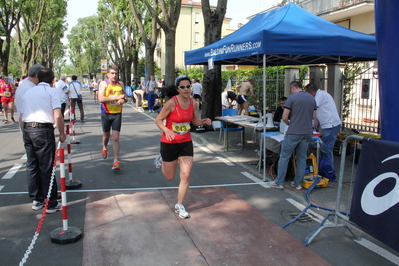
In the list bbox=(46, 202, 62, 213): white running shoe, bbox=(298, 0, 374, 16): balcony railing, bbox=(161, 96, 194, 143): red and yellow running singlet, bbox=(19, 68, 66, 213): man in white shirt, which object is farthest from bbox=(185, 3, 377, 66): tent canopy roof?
bbox=(298, 0, 374, 16): balcony railing

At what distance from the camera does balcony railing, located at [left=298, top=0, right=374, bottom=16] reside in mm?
17078

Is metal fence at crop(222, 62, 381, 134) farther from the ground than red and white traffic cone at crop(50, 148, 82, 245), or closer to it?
farther from the ground

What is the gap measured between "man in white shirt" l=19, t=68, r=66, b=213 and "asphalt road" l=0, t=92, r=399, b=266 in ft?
1.27

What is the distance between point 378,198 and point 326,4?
61.6ft

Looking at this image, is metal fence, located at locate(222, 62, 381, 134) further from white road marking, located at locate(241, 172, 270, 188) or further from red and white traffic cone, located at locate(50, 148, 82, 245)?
red and white traffic cone, located at locate(50, 148, 82, 245)

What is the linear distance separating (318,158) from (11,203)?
528 centimetres

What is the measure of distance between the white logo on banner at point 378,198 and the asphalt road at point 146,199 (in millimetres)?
656

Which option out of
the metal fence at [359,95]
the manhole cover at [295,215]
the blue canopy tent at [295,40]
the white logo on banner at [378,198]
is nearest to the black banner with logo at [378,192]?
the white logo on banner at [378,198]

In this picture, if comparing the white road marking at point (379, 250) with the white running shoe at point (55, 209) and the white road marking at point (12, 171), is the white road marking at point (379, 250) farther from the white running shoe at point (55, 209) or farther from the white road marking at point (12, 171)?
the white road marking at point (12, 171)

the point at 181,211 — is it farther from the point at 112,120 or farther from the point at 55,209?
the point at 112,120

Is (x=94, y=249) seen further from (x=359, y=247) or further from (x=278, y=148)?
(x=278, y=148)

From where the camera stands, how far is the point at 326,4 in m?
19.6

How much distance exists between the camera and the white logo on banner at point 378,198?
3170mm

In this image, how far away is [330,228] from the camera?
4.46m
